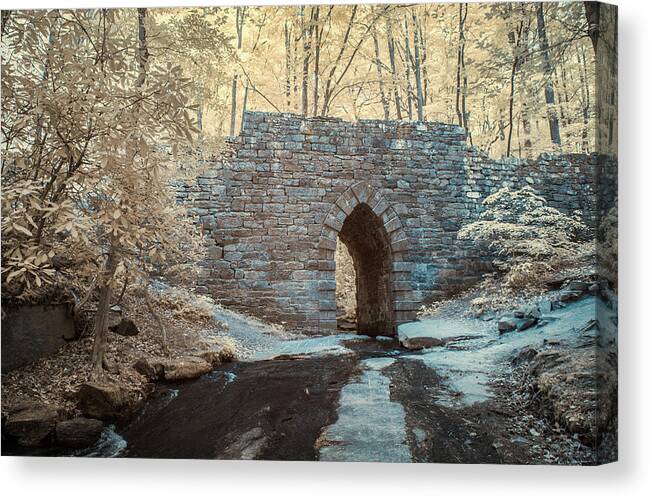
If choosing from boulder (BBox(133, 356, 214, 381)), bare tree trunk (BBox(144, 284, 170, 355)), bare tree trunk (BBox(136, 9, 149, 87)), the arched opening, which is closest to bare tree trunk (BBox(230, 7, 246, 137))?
bare tree trunk (BBox(136, 9, 149, 87))

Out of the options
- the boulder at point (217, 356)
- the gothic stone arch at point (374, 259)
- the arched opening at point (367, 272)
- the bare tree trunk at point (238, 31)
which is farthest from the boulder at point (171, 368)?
the bare tree trunk at point (238, 31)

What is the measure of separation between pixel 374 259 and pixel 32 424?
269cm

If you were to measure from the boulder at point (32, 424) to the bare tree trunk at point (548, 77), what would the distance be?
12.4ft

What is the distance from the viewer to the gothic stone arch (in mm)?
3619

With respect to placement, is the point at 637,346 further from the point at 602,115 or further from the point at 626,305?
the point at 602,115

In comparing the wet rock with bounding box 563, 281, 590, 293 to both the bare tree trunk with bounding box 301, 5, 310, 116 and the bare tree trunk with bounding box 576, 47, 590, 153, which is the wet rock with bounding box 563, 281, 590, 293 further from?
the bare tree trunk with bounding box 301, 5, 310, 116

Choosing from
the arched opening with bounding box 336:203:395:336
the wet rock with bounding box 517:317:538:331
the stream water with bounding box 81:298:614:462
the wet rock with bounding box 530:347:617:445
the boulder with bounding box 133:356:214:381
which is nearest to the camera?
the wet rock with bounding box 530:347:617:445

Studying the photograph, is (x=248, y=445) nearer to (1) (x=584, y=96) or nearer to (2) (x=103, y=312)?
(2) (x=103, y=312)

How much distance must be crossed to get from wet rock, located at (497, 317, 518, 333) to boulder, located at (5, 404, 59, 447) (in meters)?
3.00

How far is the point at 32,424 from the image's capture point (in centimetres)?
322

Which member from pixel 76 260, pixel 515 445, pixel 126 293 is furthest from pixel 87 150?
pixel 515 445

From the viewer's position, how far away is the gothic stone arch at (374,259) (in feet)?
11.9

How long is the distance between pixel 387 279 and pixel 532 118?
154 centimetres

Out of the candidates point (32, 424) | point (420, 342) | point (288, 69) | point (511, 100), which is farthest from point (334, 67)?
point (32, 424)
